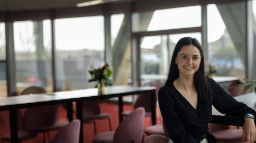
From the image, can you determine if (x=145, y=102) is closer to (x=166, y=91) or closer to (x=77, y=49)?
(x=166, y=91)

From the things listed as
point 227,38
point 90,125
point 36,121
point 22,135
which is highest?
point 227,38

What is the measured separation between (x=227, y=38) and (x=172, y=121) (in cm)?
515

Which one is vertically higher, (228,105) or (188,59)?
(188,59)

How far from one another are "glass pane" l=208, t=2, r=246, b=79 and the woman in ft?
15.3

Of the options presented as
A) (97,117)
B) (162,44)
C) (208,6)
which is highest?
(208,6)

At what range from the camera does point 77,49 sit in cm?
877

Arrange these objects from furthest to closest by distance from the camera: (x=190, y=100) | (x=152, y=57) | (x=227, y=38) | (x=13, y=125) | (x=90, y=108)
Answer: (x=152, y=57), (x=227, y=38), (x=90, y=108), (x=13, y=125), (x=190, y=100)

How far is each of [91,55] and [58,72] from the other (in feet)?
3.19

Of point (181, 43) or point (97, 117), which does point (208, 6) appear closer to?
point (97, 117)

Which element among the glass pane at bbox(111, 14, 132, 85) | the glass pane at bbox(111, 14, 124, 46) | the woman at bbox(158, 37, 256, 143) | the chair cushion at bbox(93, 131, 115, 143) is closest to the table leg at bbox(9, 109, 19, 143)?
the chair cushion at bbox(93, 131, 115, 143)

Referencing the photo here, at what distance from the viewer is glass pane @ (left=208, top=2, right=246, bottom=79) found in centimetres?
625

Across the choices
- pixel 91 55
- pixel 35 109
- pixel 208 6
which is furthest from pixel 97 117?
pixel 91 55

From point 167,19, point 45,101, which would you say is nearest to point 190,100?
point 45,101

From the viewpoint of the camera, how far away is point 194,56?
176 centimetres
